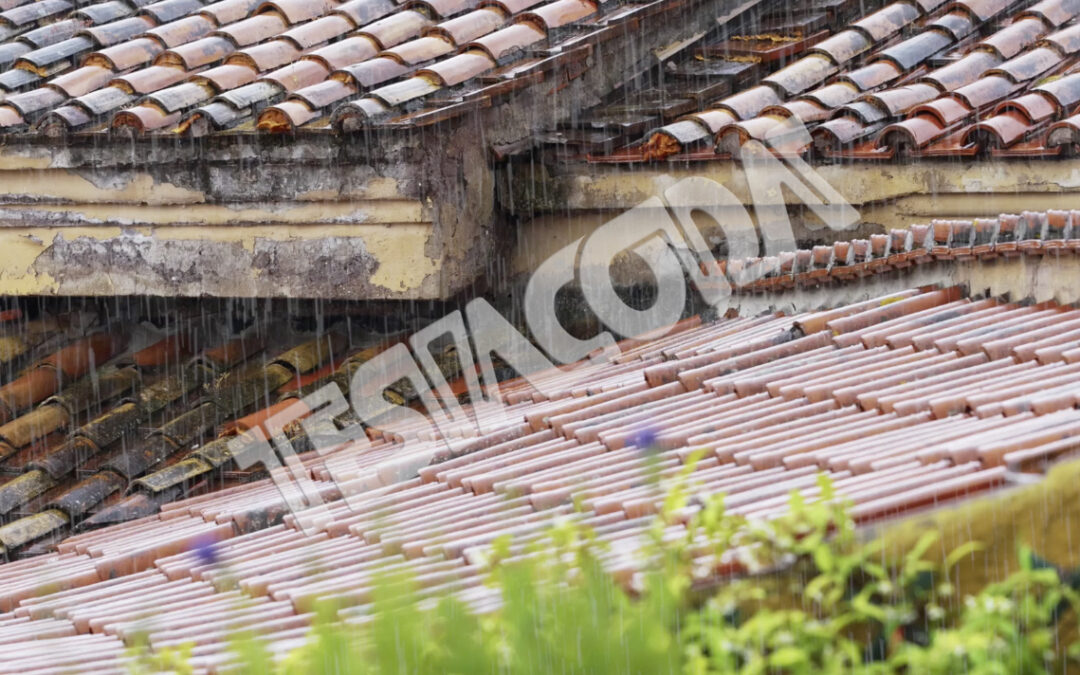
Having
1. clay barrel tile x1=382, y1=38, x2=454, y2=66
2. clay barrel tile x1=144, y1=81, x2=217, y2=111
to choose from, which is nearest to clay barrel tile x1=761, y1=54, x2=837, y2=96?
clay barrel tile x1=382, y1=38, x2=454, y2=66

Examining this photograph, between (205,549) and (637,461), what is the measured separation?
1.59 meters

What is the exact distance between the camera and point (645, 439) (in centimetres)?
402

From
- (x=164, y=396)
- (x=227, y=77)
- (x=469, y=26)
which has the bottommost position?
(x=164, y=396)

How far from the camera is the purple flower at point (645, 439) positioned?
12.9 ft

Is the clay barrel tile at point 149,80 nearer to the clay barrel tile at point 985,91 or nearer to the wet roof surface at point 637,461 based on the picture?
the wet roof surface at point 637,461

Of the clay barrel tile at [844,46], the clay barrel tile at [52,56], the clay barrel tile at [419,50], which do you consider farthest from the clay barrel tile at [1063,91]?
the clay barrel tile at [52,56]

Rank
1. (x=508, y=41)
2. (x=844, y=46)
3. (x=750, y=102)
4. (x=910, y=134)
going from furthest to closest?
(x=844, y=46)
(x=508, y=41)
(x=750, y=102)
(x=910, y=134)

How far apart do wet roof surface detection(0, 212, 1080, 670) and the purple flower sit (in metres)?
0.02

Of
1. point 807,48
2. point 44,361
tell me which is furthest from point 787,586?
point 44,361

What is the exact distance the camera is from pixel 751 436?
3.79 meters

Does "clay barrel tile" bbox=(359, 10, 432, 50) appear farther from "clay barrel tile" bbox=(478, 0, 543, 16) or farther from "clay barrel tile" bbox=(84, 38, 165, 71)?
"clay barrel tile" bbox=(84, 38, 165, 71)

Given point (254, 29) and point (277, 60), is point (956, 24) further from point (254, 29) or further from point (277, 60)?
point (254, 29)

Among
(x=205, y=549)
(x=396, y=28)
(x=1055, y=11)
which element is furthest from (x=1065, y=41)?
(x=205, y=549)

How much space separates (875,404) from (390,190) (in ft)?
10.2
